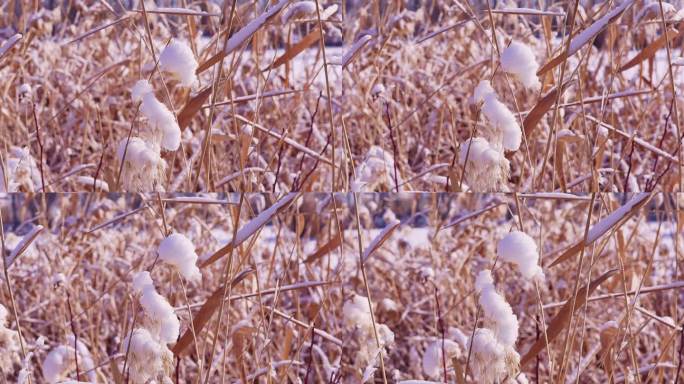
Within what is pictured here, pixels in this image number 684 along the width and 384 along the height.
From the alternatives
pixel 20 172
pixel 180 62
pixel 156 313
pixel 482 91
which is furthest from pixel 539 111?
pixel 20 172

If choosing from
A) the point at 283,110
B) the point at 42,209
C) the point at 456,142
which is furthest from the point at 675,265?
the point at 42,209

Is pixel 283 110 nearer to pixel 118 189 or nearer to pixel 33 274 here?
pixel 118 189

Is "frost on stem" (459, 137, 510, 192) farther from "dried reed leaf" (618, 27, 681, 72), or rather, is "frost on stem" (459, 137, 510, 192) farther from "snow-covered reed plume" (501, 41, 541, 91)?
"dried reed leaf" (618, 27, 681, 72)

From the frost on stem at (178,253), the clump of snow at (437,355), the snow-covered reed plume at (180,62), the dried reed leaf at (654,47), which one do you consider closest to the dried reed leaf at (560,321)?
the clump of snow at (437,355)

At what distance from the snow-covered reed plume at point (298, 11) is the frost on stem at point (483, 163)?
1.07 ft

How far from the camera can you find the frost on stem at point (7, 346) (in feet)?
4.66

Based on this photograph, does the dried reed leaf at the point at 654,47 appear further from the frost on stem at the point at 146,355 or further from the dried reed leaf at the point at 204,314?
the frost on stem at the point at 146,355

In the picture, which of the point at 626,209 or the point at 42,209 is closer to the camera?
the point at 626,209

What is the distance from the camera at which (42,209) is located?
1.55 m

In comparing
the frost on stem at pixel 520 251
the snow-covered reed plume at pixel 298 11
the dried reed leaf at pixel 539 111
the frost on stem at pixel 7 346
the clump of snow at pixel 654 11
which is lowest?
the frost on stem at pixel 7 346

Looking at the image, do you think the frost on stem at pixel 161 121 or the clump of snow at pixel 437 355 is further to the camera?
the clump of snow at pixel 437 355

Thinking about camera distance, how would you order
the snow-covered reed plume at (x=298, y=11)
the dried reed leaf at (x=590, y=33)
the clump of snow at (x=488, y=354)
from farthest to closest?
the snow-covered reed plume at (x=298, y=11) → the clump of snow at (x=488, y=354) → the dried reed leaf at (x=590, y=33)

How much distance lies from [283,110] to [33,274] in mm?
523

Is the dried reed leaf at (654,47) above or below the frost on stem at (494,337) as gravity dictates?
above
